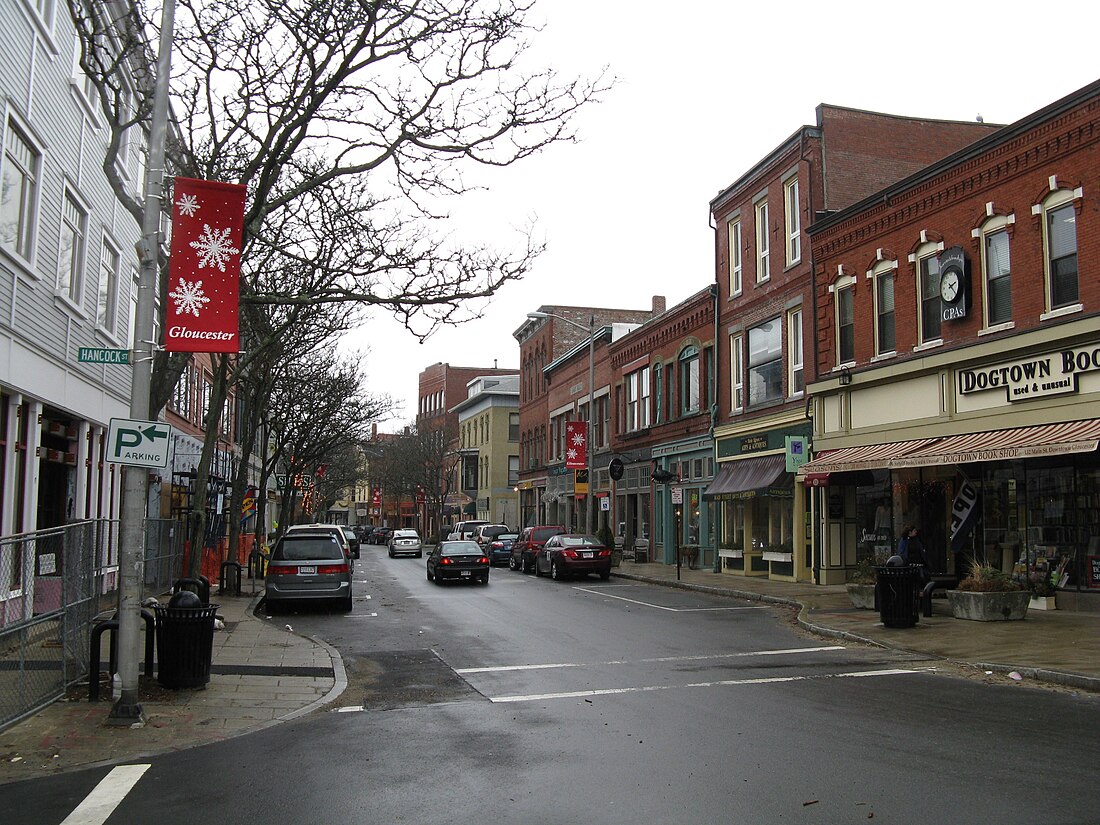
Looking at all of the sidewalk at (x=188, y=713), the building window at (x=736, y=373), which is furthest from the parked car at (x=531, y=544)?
the sidewalk at (x=188, y=713)

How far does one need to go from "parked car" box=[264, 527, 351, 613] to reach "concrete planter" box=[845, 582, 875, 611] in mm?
10338

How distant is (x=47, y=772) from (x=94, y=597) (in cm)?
440

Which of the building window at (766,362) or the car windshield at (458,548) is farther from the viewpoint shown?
the car windshield at (458,548)

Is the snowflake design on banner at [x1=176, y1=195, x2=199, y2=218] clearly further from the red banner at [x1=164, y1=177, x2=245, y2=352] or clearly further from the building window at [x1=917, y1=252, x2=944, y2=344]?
the building window at [x1=917, y1=252, x2=944, y2=344]

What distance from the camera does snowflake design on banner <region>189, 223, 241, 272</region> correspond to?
1005 centimetres

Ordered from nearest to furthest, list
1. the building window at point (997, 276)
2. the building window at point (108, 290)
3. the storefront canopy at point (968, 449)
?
the storefront canopy at point (968, 449), the building window at point (997, 276), the building window at point (108, 290)

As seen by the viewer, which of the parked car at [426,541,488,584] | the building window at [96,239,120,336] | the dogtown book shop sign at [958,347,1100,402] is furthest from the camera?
the parked car at [426,541,488,584]

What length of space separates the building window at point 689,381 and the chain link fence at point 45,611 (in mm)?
25538

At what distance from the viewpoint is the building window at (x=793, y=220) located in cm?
2720

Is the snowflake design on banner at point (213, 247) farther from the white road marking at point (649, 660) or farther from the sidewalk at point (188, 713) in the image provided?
the white road marking at point (649, 660)

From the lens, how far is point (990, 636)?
46.3ft

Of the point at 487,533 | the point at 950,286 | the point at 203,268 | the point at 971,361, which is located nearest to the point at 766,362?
the point at 950,286

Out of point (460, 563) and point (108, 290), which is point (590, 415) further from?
point (108, 290)

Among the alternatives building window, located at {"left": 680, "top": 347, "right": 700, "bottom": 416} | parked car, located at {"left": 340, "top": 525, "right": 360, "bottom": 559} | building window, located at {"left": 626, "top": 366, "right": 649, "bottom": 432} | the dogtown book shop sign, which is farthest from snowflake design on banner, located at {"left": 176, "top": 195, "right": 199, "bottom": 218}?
building window, located at {"left": 626, "top": 366, "right": 649, "bottom": 432}
